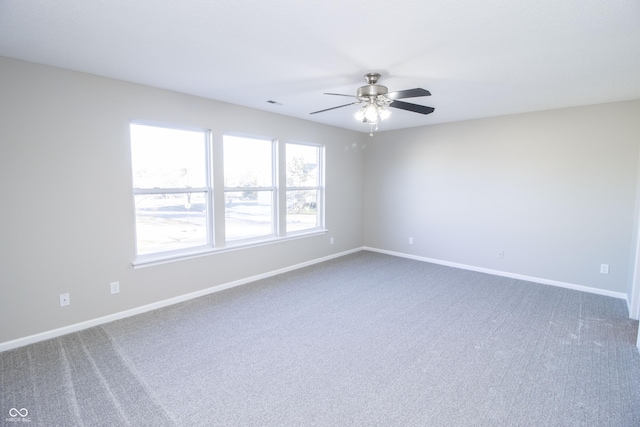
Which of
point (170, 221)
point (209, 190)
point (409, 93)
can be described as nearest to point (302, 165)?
point (209, 190)

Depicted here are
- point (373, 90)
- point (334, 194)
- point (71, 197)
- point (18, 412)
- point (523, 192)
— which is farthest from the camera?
point (334, 194)

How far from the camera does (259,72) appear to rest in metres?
2.92

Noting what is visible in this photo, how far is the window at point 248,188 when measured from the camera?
14.1 feet

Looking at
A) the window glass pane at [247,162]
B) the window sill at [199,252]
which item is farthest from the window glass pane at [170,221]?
the window glass pane at [247,162]

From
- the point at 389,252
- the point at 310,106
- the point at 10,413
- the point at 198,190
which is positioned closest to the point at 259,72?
the point at 310,106

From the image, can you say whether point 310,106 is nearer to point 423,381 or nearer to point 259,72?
point 259,72

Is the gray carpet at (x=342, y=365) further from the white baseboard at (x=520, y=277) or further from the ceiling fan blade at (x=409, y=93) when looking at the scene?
the ceiling fan blade at (x=409, y=93)

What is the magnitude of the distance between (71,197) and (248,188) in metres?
2.04

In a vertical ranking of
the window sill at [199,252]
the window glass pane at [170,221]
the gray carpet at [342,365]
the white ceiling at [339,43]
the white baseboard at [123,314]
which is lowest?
the gray carpet at [342,365]

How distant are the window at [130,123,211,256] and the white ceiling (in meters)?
0.60

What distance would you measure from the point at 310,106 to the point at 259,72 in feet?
4.56

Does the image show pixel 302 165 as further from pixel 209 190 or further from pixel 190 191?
pixel 190 191

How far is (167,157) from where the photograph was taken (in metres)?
3.70

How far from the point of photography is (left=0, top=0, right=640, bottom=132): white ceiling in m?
1.84
